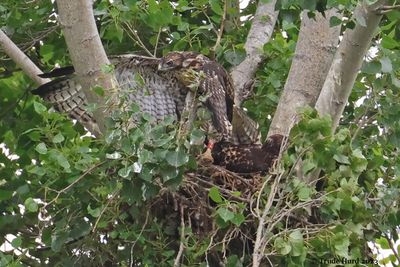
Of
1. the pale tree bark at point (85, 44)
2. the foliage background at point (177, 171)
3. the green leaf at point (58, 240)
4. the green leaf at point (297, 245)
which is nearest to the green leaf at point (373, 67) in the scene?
the foliage background at point (177, 171)

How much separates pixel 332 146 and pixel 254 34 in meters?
1.85

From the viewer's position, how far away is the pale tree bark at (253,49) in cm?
632

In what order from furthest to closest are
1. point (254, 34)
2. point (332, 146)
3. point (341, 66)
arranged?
point (254, 34)
point (341, 66)
point (332, 146)

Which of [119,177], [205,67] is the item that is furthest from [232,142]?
[119,177]

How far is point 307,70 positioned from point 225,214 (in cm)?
118

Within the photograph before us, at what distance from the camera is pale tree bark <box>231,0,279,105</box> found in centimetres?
632

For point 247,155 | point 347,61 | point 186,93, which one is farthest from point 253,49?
point 347,61

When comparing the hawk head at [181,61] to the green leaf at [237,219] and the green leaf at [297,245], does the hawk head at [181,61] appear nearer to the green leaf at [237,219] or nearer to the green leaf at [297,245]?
the green leaf at [237,219]

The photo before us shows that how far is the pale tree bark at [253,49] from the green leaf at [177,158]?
157cm

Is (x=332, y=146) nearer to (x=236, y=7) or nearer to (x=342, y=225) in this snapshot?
(x=342, y=225)

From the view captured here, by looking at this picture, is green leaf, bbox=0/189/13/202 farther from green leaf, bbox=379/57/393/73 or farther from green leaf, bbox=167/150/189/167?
green leaf, bbox=379/57/393/73

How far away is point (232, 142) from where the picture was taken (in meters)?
6.11

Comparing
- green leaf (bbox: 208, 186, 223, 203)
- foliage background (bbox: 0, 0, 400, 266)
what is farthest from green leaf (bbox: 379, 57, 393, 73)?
green leaf (bbox: 208, 186, 223, 203)

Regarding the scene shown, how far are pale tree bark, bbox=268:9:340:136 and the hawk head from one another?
0.55m
